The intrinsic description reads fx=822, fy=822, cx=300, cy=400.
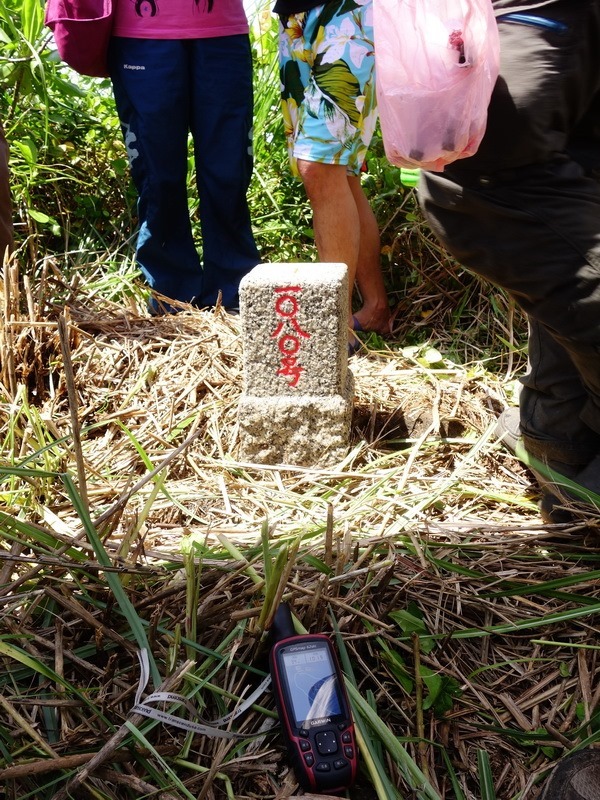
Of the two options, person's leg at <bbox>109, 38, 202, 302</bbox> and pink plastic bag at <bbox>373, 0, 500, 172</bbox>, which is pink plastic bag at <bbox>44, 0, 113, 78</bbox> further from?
pink plastic bag at <bbox>373, 0, 500, 172</bbox>

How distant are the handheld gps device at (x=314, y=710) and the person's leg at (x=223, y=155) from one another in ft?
7.85

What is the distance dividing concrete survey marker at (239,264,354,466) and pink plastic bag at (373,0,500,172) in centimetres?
76

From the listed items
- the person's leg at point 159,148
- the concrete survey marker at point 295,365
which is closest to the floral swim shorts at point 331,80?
the person's leg at point 159,148

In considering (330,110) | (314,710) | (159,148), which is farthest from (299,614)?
(159,148)

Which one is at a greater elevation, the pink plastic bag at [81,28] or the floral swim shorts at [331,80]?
the pink plastic bag at [81,28]

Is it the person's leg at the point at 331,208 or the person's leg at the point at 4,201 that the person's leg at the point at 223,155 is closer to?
the person's leg at the point at 331,208

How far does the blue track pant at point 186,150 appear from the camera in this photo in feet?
10.6

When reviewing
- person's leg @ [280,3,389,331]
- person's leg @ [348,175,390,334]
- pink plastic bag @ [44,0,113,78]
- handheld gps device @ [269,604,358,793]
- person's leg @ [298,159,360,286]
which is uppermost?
pink plastic bag @ [44,0,113,78]

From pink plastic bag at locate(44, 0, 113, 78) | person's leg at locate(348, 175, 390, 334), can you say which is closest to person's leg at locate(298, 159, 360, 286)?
person's leg at locate(348, 175, 390, 334)

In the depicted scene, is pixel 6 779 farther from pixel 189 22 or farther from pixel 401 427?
pixel 189 22

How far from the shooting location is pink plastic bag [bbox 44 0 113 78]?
3045 mm

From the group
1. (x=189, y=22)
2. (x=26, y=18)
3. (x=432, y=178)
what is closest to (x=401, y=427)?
(x=432, y=178)

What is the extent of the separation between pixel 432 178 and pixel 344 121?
1.20 meters

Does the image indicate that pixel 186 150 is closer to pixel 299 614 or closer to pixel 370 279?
pixel 370 279
